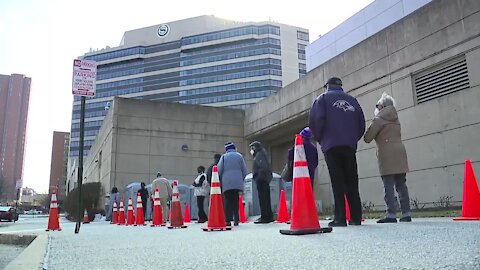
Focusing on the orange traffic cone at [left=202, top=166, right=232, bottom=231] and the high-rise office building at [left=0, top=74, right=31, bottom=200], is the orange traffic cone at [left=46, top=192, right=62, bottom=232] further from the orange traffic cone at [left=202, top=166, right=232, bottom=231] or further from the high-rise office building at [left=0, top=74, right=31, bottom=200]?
the high-rise office building at [left=0, top=74, right=31, bottom=200]

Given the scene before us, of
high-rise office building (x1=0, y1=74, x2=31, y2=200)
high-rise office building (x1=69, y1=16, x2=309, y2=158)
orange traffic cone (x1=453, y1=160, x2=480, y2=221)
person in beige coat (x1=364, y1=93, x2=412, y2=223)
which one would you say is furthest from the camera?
high-rise office building (x1=0, y1=74, x2=31, y2=200)

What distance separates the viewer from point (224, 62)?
309ft

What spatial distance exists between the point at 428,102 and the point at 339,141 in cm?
744

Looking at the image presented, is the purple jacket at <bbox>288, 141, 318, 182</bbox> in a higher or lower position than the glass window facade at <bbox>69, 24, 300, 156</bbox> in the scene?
lower

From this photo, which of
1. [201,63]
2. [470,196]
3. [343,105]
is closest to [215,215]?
[343,105]

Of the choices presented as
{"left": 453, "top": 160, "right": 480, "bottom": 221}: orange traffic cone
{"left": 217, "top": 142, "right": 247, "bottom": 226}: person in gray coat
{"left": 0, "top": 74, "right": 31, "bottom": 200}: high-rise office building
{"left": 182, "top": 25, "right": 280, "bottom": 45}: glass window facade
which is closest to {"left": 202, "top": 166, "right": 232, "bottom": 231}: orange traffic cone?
{"left": 217, "top": 142, "right": 247, "bottom": 226}: person in gray coat

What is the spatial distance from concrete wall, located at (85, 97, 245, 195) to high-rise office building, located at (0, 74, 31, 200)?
10672cm

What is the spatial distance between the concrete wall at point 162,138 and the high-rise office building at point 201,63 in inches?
2471

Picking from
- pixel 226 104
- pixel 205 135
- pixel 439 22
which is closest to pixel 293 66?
pixel 226 104

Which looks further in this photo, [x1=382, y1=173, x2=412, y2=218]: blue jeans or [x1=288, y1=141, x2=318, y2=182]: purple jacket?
[x1=288, y1=141, x2=318, y2=182]: purple jacket

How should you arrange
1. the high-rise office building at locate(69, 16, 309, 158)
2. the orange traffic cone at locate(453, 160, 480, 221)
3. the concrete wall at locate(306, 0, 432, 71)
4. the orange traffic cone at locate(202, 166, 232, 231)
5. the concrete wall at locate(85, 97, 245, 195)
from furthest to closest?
the high-rise office building at locate(69, 16, 309, 158) → the concrete wall at locate(306, 0, 432, 71) → the concrete wall at locate(85, 97, 245, 195) → the orange traffic cone at locate(202, 166, 232, 231) → the orange traffic cone at locate(453, 160, 480, 221)

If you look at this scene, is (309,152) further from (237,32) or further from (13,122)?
(13,122)

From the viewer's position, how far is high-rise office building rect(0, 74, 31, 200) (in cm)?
11606

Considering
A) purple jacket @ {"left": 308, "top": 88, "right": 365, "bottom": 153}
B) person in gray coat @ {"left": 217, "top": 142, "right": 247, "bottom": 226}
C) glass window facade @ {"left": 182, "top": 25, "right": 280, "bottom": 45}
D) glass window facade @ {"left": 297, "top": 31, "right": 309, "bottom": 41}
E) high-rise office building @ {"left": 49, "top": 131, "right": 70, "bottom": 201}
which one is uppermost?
glass window facade @ {"left": 297, "top": 31, "right": 309, "bottom": 41}
